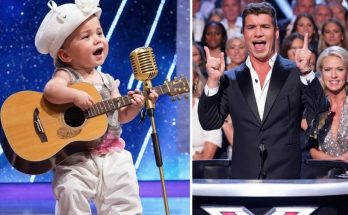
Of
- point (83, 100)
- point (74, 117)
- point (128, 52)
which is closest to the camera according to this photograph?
point (83, 100)

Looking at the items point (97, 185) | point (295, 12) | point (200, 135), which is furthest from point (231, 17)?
point (97, 185)

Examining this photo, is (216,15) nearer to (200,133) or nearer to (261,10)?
(261,10)

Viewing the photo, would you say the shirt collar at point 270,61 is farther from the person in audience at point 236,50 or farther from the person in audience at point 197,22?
the person in audience at point 197,22

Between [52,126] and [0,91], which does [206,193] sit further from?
[0,91]

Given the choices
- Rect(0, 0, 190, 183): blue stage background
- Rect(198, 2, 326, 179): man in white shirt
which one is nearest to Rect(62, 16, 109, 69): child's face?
Rect(198, 2, 326, 179): man in white shirt

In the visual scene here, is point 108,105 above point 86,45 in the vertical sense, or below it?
below

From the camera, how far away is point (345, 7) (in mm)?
4332

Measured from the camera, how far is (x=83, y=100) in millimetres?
2875

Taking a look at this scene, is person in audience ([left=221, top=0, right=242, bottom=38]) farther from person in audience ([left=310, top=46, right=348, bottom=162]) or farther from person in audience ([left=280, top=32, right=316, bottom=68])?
person in audience ([left=310, top=46, right=348, bottom=162])

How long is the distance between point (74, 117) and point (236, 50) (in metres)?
1.66

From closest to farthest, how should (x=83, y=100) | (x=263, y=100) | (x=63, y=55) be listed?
(x=83, y=100) < (x=63, y=55) < (x=263, y=100)

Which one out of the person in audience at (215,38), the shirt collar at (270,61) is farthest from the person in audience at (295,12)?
the person in audience at (215,38)

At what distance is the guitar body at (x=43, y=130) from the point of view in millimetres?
2883

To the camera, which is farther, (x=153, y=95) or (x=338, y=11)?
(x=338, y=11)
